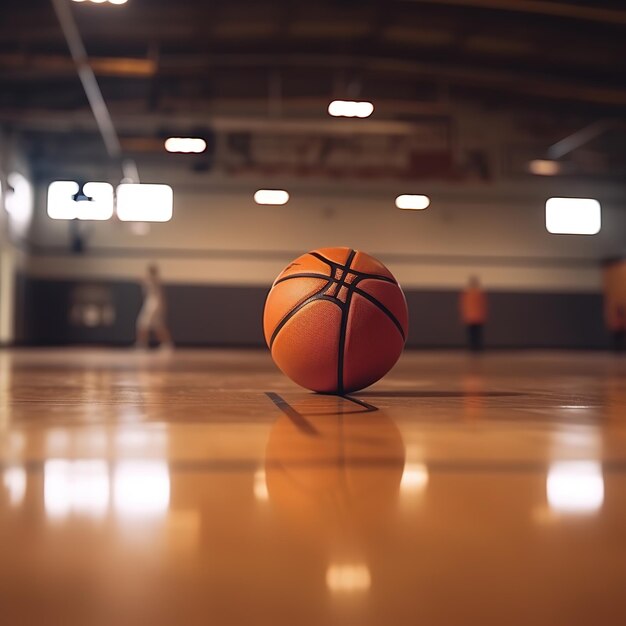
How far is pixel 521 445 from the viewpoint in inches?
65.9

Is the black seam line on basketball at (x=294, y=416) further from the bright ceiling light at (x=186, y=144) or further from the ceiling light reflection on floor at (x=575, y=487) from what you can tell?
the bright ceiling light at (x=186, y=144)

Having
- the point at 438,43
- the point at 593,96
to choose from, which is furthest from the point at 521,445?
the point at 593,96

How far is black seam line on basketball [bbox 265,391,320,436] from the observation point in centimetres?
192

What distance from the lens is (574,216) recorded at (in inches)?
685

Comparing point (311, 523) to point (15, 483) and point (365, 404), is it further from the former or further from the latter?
point (365, 404)

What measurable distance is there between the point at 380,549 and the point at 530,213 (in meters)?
17.0

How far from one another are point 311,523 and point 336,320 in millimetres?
1822

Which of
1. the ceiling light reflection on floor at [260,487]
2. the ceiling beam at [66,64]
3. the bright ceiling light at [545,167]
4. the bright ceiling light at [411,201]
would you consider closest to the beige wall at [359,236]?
the bright ceiling light at [411,201]

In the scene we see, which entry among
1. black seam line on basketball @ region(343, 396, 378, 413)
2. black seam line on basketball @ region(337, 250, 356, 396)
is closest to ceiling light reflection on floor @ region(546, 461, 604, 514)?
black seam line on basketball @ region(343, 396, 378, 413)

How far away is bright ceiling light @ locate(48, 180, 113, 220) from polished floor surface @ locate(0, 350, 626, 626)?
14.6 meters

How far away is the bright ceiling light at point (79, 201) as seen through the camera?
52.4 feet

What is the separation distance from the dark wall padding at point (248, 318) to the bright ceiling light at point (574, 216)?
1.46 metres

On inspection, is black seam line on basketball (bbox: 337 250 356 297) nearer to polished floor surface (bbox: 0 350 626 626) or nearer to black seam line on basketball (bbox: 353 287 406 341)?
black seam line on basketball (bbox: 353 287 406 341)

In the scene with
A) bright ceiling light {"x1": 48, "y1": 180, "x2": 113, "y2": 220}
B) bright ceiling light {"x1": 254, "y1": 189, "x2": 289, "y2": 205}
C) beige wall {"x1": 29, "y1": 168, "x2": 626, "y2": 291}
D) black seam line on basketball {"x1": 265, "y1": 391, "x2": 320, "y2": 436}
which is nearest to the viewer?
black seam line on basketball {"x1": 265, "y1": 391, "x2": 320, "y2": 436}
